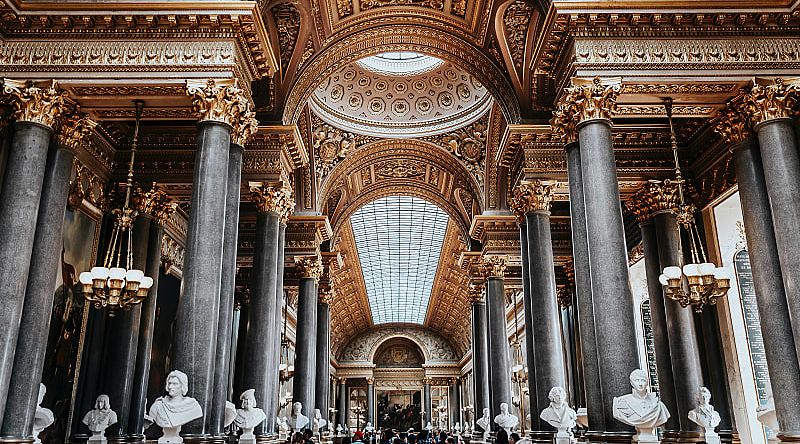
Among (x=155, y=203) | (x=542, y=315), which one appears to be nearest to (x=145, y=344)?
(x=155, y=203)

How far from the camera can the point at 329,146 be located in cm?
1841

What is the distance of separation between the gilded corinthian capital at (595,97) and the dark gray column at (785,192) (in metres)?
2.12

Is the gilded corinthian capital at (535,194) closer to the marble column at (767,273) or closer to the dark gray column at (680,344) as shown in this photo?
the dark gray column at (680,344)

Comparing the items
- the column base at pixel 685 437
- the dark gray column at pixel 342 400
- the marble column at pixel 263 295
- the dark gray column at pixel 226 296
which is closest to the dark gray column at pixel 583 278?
the column base at pixel 685 437

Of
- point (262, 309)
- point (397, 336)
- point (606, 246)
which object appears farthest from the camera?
point (397, 336)

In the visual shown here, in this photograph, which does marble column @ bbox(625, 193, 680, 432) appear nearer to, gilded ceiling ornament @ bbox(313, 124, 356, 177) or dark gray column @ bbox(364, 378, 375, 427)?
gilded ceiling ornament @ bbox(313, 124, 356, 177)

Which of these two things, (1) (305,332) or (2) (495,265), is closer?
(1) (305,332)

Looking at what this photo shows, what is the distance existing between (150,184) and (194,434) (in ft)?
22.4

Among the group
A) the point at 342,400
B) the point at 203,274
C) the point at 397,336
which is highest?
the point at 397,336

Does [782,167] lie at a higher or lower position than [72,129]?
lower

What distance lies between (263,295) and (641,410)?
7.17m

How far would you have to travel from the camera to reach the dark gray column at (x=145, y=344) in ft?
37.7

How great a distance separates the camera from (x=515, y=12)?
1206 cm

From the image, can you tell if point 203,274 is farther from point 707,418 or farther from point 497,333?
point 497,333
